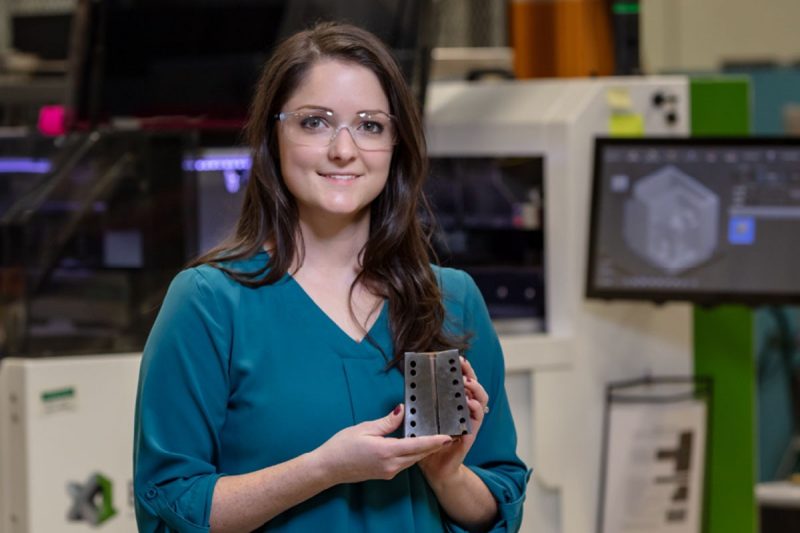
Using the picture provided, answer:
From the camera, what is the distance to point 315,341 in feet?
5.16

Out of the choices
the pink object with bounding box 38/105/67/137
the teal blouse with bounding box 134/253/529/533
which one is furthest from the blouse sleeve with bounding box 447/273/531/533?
the pink object with bounding box 38/105/67/137

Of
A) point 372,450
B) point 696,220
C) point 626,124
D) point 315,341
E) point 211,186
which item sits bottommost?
point 372,450

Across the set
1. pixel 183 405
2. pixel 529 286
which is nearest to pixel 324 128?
pixel 183 405

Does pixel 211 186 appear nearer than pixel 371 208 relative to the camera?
No

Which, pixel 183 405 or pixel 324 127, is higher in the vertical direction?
pixel 324 127

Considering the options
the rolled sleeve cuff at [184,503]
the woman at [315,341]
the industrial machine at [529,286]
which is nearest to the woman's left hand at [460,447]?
the woman at [315,341]

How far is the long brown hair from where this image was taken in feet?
5.29

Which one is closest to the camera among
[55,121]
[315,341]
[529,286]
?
[315,341]

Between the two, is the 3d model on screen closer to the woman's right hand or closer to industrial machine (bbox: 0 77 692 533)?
industrial machine (bbox: 0 77 692 533)

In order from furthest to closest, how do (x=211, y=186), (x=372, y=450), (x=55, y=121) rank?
(x=55, y=121) < (x=211, y=186) < (x=372, y=450)

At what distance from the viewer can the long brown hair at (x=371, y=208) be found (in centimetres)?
161

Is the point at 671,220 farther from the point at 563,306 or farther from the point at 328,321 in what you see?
the point at 328,321

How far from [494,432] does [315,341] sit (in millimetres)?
301

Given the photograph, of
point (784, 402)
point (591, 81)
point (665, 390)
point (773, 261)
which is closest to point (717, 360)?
point (665, 390)
